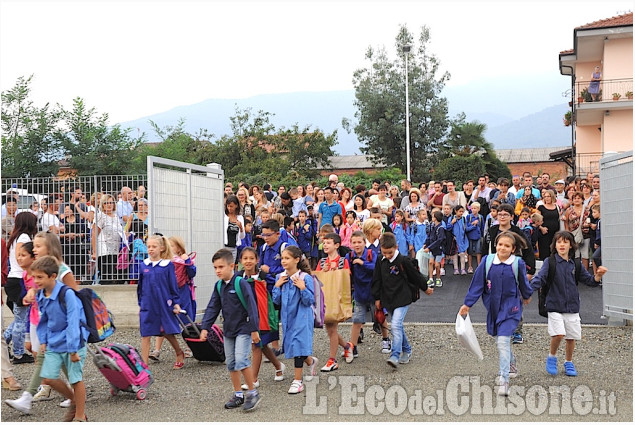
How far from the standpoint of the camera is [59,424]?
615 cm

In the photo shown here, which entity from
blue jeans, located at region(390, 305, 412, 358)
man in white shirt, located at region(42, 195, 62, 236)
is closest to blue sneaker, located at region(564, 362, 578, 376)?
blue jeans, located at region(390, 305, 412, 358)

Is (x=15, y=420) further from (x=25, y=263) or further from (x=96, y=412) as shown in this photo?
(x=25, y=263)

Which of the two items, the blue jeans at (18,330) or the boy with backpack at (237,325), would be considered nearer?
the boy with backpack at (237,325)

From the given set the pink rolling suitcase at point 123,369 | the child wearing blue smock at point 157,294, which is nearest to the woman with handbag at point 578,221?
the child wearing blue smock at point 157,294

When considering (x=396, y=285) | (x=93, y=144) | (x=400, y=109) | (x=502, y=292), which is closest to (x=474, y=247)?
(x=396, y=285)

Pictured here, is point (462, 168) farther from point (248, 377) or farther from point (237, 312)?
point (248, 377)

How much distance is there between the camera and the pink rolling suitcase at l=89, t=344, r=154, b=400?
6773mm

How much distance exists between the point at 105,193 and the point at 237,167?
30.9 meters

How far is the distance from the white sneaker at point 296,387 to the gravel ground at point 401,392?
0.08 m

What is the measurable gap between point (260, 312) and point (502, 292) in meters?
2.46

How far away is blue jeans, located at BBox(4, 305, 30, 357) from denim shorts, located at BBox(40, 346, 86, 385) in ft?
6.20

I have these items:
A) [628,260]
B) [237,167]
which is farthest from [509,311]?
[237,167]

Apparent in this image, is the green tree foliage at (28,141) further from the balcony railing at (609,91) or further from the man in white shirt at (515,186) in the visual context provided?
the balcony railing at (609,91)

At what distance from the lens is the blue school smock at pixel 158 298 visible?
26.6 feet
